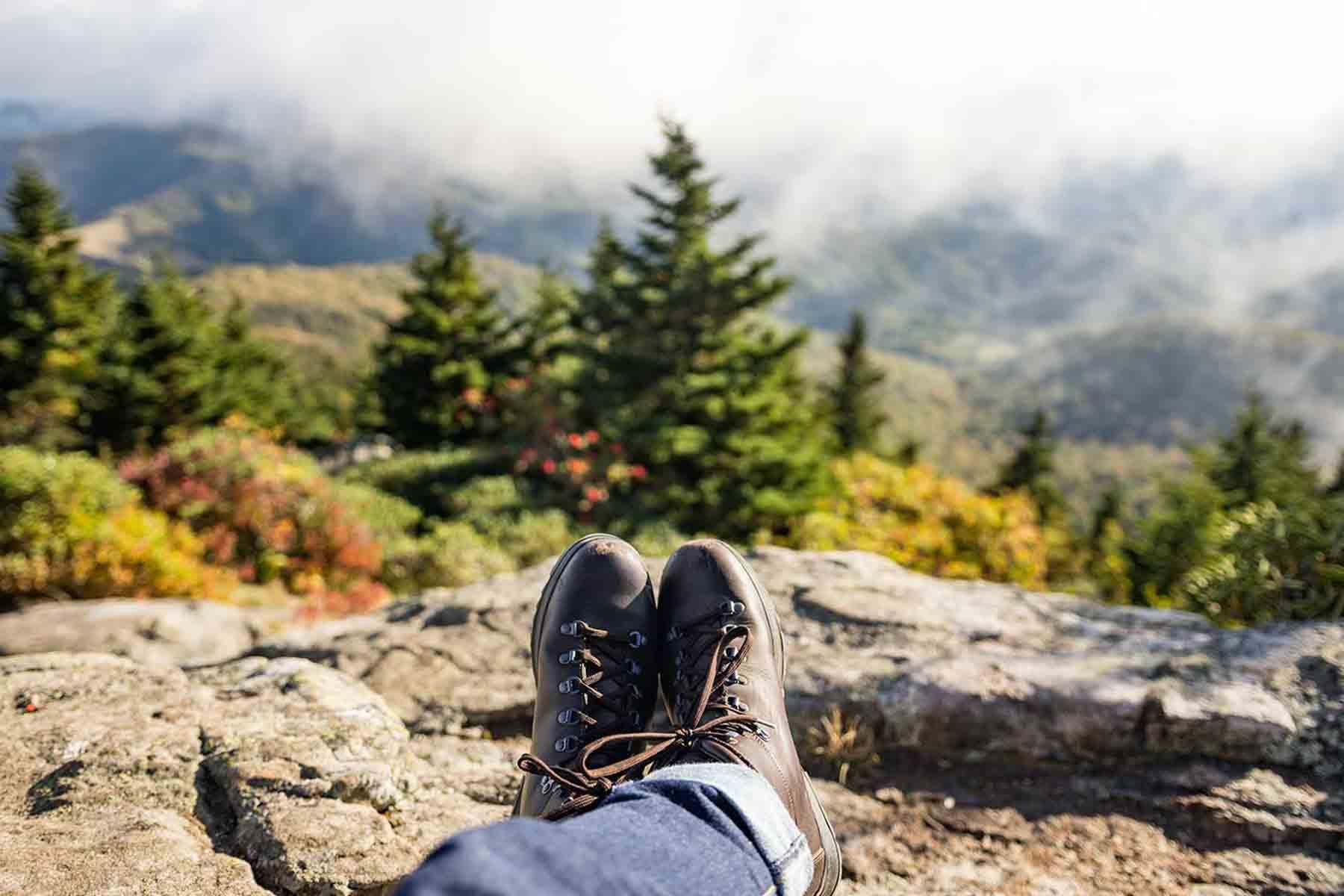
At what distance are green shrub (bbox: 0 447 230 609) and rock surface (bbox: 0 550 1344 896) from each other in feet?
9.67

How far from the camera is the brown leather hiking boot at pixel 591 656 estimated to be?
6.66ft

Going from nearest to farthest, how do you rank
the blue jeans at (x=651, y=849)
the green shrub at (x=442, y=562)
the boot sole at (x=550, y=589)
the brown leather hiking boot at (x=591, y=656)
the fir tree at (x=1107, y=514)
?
the blue jeans at (x=651, y=849)
the brown leather hiking boot at (x=591, y=656)
the boot sole at (x=550, y=589)
the green shrub at (x=442, y=562)
the fir tree at (x=1107, y=514)

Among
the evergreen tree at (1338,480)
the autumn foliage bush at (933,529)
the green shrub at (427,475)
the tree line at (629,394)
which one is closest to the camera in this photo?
the autumn foliage bush at (933,529)

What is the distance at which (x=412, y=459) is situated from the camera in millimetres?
11562

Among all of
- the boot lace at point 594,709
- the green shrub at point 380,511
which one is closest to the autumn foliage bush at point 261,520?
the green shrub at point 380,511

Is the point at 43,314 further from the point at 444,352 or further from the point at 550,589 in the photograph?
the point at 550,589

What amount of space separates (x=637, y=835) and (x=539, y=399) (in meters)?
10.6

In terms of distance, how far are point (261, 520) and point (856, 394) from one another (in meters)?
20.8

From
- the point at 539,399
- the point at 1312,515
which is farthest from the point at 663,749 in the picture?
the point at 539,399

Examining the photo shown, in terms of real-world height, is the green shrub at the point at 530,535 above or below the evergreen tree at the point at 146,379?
below

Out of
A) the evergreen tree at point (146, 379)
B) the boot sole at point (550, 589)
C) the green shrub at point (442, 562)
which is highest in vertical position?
the evergreen tree at point (146, 379)

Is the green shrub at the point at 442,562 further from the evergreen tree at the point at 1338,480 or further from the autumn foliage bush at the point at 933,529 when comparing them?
the evergreen tree at the point at 1338,480

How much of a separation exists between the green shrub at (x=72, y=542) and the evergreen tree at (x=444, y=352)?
847cm

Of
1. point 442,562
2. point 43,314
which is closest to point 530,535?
point 442,562
